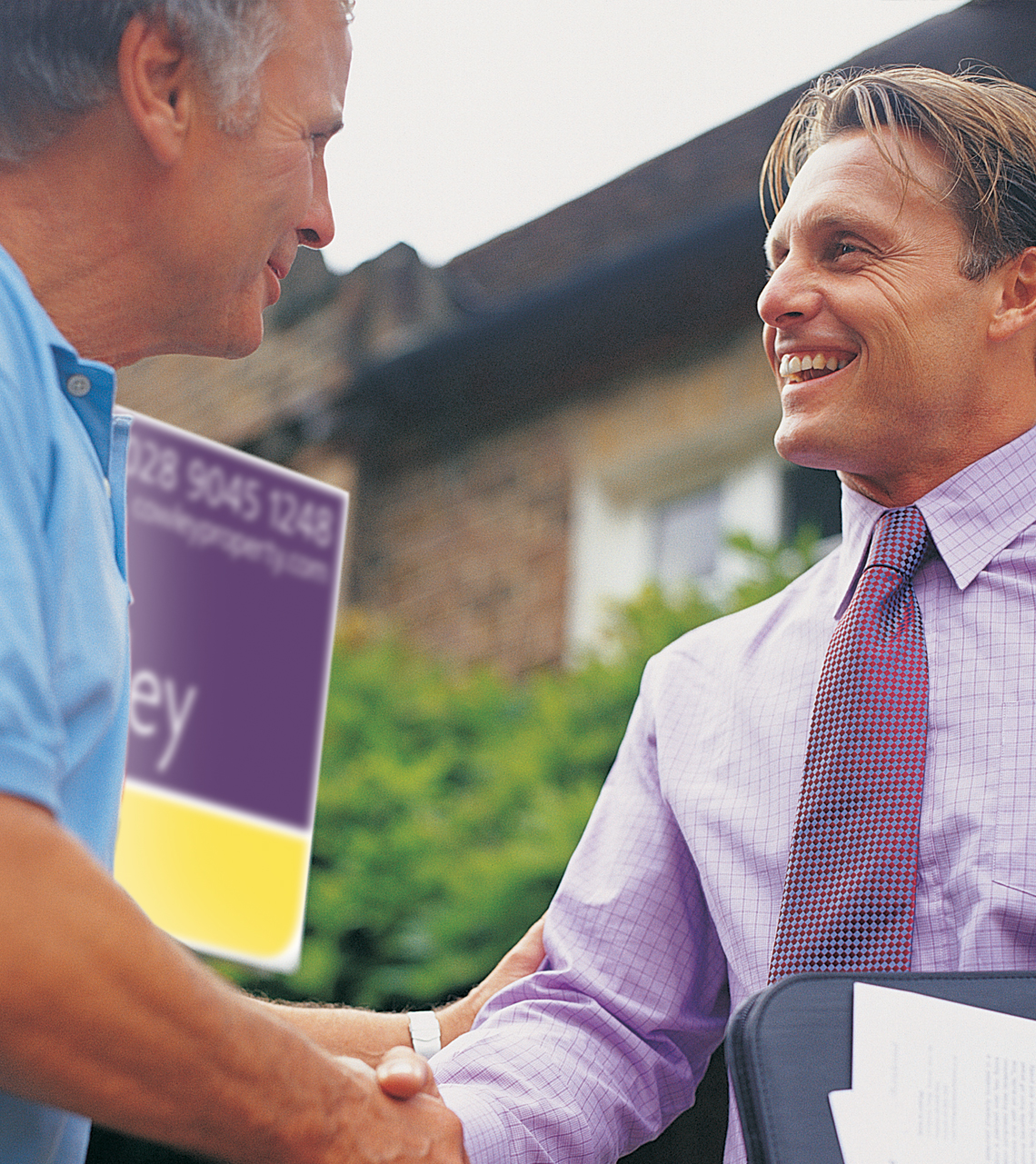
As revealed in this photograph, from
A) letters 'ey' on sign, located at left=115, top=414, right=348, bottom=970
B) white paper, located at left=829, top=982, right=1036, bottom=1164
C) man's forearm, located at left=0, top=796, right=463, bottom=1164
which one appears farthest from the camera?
letters 'ey' on sign, located at left=115, top=414, right=348, bottom=970

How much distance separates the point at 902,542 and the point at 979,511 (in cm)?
12

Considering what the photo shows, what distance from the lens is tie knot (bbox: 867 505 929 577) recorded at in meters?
2.09

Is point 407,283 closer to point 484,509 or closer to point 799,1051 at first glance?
point 484,509

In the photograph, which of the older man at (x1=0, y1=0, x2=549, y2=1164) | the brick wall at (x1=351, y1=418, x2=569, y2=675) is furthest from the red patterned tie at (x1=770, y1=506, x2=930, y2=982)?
the brick wall at (x1=351, y1=418, x2=569, y2=675)

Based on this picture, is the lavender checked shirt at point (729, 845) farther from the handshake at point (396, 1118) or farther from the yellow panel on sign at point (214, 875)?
the yellow panel on sign at point (214, 875)

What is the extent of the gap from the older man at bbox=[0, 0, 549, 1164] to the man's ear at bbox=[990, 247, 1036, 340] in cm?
99

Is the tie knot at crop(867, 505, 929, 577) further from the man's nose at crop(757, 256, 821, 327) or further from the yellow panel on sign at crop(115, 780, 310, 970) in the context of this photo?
the yellow panel on sign at crop(115, 780, 310, 970)

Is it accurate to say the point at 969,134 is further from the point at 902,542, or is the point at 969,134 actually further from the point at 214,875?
the point at 214,875

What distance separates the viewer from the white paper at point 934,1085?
4.65 ft

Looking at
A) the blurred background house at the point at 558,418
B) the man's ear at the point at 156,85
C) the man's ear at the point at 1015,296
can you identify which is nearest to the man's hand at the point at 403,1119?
the man's ear at the point at 156,85

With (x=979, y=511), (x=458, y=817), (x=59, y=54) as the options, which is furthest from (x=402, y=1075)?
(x=458, y=817)

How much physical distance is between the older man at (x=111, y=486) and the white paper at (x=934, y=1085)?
51cm

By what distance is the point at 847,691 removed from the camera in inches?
76.3

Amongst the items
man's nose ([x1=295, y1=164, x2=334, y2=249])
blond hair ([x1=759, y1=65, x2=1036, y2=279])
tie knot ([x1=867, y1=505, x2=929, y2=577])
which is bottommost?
tie knot ([x1=867, y1=505, x2=929, y2=577])
